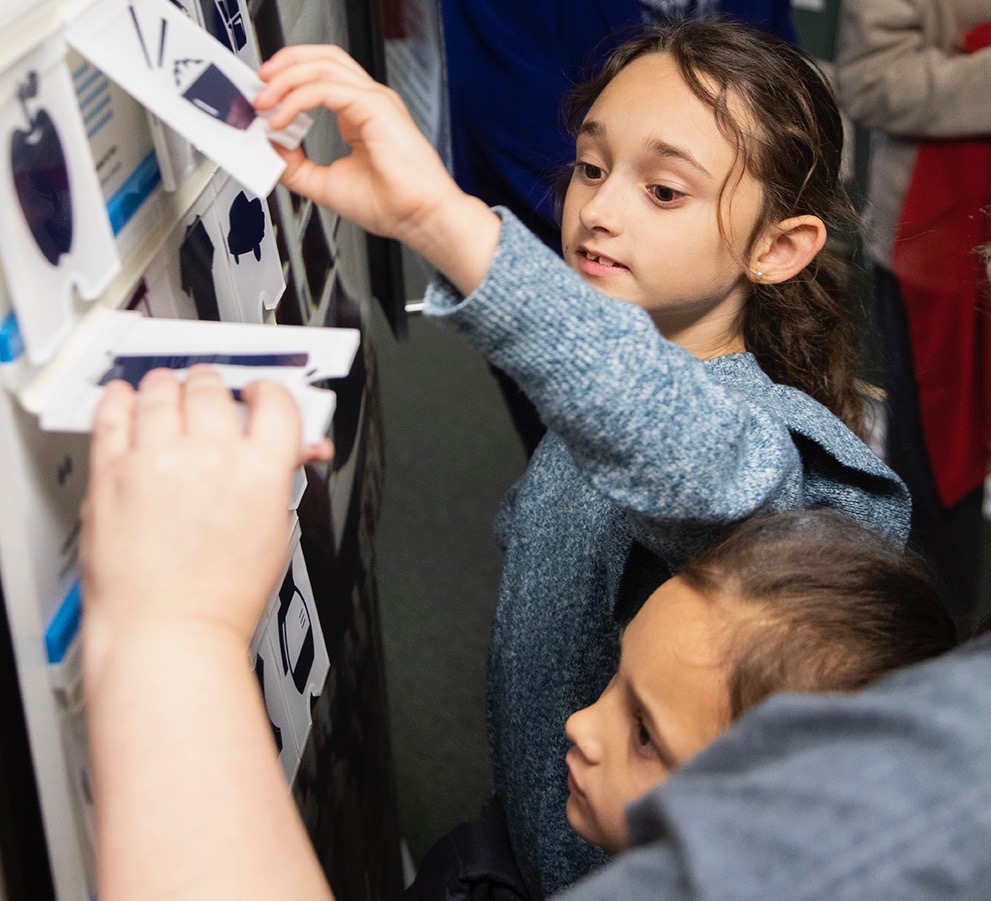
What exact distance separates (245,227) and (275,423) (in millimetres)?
411

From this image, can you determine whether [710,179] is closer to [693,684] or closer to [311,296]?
[311,296]

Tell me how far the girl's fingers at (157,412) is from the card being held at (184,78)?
0.49ft

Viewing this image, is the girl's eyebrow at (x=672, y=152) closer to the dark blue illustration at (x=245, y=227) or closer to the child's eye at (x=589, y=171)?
the child's eye at (x=589, y=171)

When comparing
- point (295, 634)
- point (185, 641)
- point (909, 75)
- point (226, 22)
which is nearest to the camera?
point (185, 641)

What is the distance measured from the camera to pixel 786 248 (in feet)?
3.79

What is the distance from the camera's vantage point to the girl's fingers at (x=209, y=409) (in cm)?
54

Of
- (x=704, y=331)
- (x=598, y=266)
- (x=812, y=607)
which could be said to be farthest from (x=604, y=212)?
(x=812, y=607)

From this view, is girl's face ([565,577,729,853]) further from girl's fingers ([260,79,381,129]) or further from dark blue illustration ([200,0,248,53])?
dark blue illustration ([200,0,248,53])

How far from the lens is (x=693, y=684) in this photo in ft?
2.36

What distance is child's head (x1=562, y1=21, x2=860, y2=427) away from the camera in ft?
3.49

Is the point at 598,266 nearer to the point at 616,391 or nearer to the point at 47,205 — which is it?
the point at 616,391

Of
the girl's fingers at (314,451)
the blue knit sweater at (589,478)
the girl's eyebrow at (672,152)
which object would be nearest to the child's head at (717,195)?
the girl's eyebrow at (672,152)

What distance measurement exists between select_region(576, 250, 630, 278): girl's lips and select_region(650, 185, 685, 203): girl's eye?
0.25 ft

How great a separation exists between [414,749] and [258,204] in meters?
1.46
